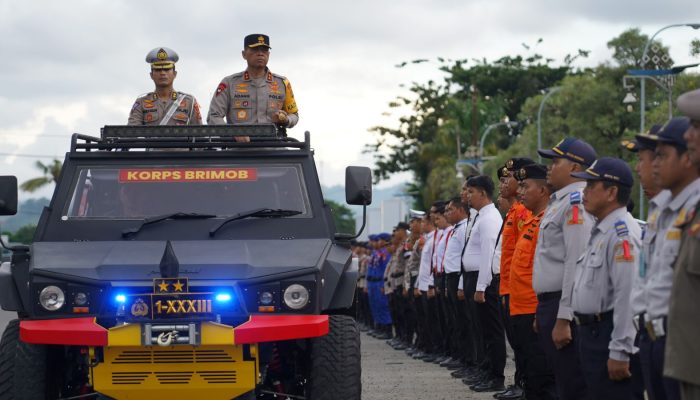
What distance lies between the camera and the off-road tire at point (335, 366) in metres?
9.20

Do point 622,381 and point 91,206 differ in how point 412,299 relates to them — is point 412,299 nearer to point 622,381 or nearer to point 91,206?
point 91,206

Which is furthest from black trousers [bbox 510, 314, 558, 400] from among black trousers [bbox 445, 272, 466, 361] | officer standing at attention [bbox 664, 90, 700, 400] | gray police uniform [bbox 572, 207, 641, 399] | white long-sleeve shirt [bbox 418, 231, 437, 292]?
white long-sleeve shirt [bbox 418, 231, 437, 292]

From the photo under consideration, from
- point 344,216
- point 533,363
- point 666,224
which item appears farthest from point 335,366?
point 344,216

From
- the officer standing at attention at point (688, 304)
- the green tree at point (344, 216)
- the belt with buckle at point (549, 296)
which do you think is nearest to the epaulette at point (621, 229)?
the belt with buckle at point (549, 296)

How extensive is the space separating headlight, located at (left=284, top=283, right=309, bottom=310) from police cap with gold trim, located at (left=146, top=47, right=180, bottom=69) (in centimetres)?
357

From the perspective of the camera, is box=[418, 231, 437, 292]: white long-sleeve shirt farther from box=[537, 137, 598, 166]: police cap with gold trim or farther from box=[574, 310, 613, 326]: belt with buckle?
box=[574, 310, 613, 326]: belt with buckle

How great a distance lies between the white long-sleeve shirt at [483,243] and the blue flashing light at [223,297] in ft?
19.0

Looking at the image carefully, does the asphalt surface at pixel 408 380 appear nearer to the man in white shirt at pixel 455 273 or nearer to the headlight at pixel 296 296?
the man in white shirt at pixel 455 273

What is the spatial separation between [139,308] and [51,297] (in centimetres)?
62

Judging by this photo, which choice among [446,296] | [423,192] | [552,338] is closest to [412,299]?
[446,296]

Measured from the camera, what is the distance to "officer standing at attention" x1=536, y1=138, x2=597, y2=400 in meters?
8.80

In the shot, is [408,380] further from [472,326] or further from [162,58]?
[162,58]

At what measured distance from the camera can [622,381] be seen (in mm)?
7840

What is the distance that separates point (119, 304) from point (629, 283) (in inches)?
122
